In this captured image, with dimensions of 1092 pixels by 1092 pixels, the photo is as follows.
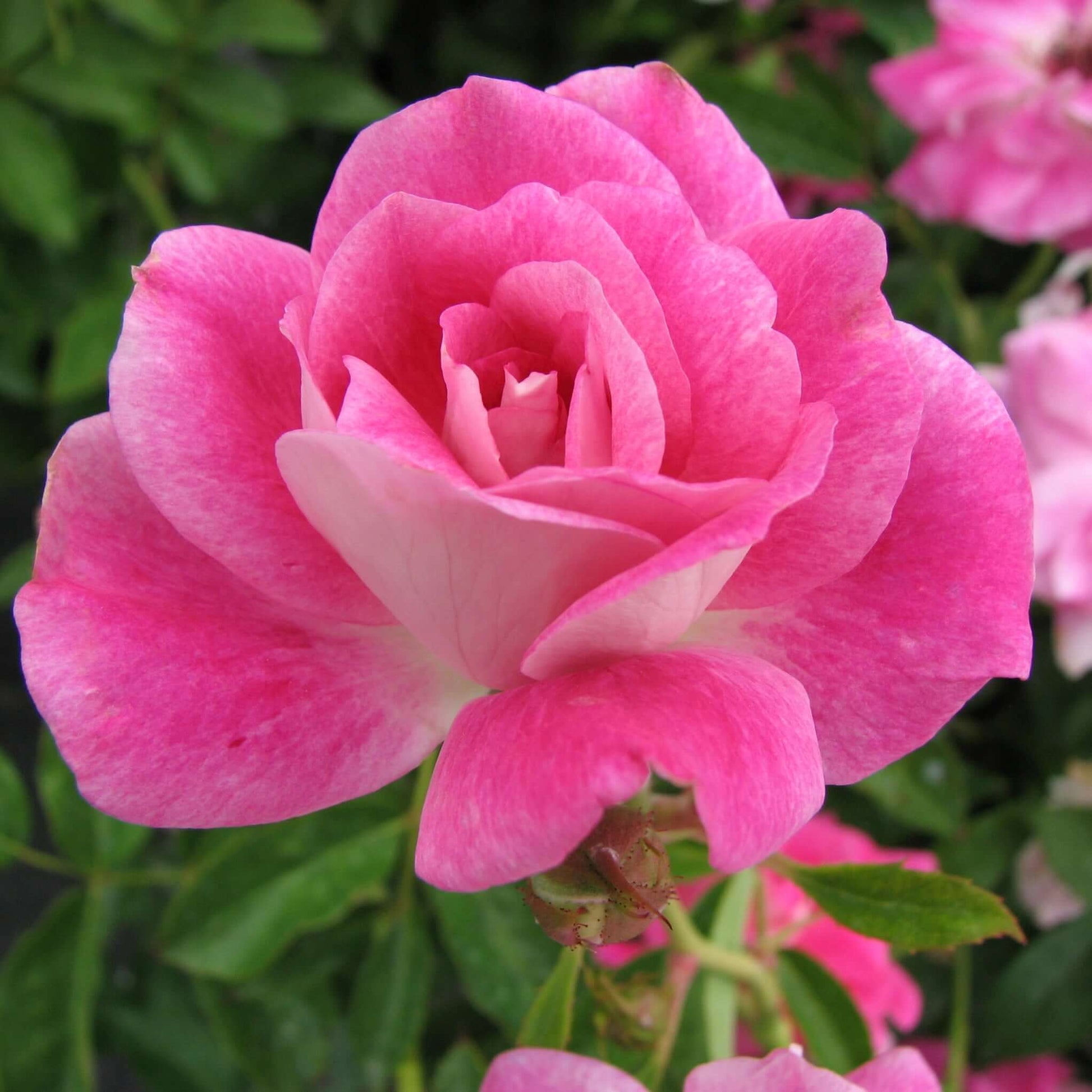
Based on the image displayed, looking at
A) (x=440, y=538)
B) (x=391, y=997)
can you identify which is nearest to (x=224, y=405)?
(x=440, y=538)

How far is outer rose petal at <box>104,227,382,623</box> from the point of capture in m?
0.33

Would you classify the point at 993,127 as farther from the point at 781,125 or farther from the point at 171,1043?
the point at 171,1043

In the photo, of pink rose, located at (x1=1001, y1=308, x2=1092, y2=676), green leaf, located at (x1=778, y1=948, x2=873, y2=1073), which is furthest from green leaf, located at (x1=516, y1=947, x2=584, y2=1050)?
pink rose, located at (x1=1001, y1=308, x2=1092, y2=676)

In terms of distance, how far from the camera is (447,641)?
0.36 m

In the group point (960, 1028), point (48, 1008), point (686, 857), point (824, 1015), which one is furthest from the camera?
point (960, 1028)

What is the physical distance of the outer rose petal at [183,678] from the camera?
0.33 m

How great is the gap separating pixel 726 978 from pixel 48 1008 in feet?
1.55

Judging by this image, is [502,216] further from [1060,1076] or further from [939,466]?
[1060,1076]

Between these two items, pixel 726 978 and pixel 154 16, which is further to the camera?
pixel 154 16

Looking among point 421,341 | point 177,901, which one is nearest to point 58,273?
point 177,901

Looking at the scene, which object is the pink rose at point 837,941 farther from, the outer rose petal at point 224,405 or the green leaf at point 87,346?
the green leaf at point 87,346

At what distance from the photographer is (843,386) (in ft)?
1.13

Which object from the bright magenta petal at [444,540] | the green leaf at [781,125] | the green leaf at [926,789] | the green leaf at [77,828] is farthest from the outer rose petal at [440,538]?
the green leaf at [781,125]

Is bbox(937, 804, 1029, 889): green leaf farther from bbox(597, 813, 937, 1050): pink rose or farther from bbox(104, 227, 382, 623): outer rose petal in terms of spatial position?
bbox(104, 227, 382, 623): outer rose petal
